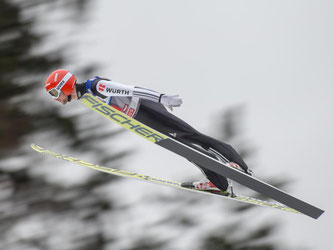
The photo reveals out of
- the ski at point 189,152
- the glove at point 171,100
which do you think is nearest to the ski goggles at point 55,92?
the ski at point 189,152

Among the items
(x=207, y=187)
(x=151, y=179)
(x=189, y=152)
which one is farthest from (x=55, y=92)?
(x=207, y=187)

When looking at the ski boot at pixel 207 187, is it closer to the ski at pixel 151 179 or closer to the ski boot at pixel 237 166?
the ski at pixel 151 179

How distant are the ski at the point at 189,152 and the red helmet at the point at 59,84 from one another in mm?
168

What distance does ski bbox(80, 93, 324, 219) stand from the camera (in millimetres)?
6020

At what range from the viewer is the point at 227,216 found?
862 cm

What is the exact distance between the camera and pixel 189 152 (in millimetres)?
6191

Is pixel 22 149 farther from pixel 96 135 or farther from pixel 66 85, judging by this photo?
pixel 66 85

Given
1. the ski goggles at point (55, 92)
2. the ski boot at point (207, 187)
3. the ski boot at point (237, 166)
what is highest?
the ski goggles at point (55, 92)

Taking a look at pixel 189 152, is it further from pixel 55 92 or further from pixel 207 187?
pixel 55 92

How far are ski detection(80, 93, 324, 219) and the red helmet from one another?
17 centimetres

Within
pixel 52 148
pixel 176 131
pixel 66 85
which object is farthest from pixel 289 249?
pixel 66 85

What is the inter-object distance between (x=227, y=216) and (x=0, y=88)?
3511mm

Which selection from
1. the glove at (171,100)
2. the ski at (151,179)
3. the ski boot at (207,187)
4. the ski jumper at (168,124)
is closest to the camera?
the glove at (171,100)

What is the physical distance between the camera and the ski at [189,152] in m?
6.02
